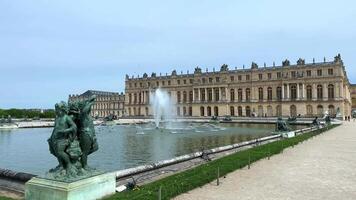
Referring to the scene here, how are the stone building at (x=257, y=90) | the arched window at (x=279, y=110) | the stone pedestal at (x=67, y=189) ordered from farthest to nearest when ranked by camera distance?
the arched window at (x=279, y=110)
the stone building at (x=257, y=90)
the stone pedestal at (x=67, y=189)

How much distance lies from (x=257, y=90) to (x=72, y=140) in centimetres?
8223

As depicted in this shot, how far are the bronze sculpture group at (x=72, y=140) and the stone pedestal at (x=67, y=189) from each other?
191mm

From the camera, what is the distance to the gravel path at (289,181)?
8.73 m

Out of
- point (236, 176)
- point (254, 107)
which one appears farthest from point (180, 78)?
point (236, 176)

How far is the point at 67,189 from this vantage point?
7.38 m

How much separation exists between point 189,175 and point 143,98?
323 ft

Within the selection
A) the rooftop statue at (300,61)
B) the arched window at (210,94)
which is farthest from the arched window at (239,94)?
the rooftop statue at (300,61)

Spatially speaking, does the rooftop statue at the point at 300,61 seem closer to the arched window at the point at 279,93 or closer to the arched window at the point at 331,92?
the arched window at the point at 279,93

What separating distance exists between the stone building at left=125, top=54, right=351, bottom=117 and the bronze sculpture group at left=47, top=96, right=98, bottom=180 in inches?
2912

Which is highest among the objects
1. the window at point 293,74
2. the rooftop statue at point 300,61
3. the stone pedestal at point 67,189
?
the rooftop statue at point 300,61

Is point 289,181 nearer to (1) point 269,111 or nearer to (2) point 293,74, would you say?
(2) point 293,74

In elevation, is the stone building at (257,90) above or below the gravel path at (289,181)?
above

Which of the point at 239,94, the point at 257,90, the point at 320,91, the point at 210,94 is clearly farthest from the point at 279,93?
the point at 210,94

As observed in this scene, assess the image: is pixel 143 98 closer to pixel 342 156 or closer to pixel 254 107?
pixel 254 107
